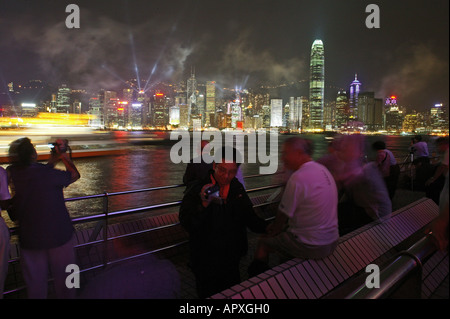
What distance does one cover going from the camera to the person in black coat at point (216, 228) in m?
2.47

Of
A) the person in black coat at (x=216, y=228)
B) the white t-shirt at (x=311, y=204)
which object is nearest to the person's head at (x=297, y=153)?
the white t-shirt at (x=311, y=204)

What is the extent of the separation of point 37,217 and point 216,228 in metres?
1.51

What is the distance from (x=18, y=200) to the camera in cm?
266

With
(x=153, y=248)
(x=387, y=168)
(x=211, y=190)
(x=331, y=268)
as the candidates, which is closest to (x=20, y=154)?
(x=211, y=190)

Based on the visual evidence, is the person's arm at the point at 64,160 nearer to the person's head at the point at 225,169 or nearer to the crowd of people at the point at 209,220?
the crowd of people at the point at 209,220

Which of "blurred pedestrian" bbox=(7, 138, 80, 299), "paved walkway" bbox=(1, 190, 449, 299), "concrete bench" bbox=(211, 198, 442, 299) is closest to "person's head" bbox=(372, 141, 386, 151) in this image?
"concrete bench" bbox=(211, 198, 442, 299)

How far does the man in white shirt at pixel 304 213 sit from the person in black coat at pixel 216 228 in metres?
0.44

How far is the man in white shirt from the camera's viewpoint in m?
2.71

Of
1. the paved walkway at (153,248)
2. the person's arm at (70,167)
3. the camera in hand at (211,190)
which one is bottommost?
the paved walkway at (153,248)

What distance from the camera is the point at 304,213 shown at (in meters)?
2.79

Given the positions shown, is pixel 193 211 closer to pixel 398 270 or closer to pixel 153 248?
pixel 398 270

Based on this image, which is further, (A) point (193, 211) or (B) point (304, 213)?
(B) point (304, 213)

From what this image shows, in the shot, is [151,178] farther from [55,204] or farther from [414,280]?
[414,280]
